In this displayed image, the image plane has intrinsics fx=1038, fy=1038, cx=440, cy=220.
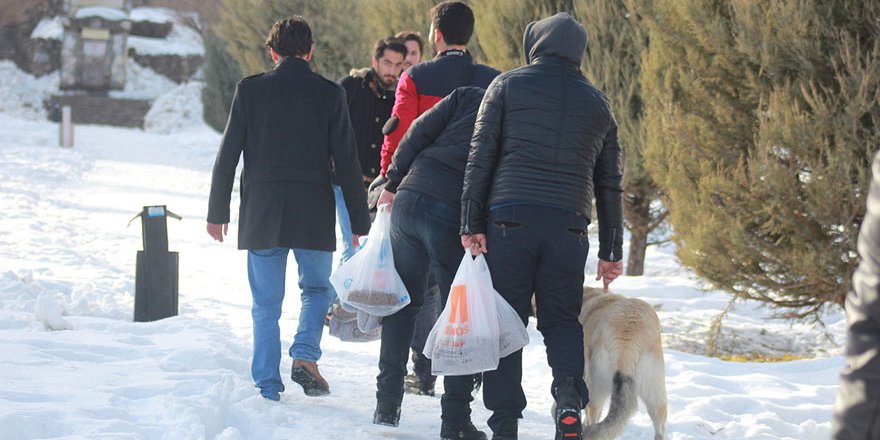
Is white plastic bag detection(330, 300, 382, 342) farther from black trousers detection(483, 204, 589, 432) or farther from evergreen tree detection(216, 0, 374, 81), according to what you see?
evergreen tree detection(216, 0, 374, 81)

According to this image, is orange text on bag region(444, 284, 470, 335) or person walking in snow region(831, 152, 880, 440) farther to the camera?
orange text on bag region(444, 284, 470, 335)

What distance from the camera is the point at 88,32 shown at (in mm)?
42062

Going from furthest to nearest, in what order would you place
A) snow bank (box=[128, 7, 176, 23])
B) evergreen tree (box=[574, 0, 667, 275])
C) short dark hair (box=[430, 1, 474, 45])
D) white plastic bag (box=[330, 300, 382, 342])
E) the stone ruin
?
1. snow bank (box=[128, 7, 176, 23])
2. the stone ruin
3. evergreen tree (box=[574, 0, 667, 275])
4. white plastic bag (box=[330, 300, 382, 342])
5. short dark hair (box=[430, 1, 474, 45])

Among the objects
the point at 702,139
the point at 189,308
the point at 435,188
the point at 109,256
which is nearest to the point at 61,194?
the point at 109,256

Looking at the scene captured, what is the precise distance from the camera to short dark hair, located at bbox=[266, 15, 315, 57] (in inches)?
207

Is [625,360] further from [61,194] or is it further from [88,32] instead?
[88,32]

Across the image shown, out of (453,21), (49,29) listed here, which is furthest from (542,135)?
(49,29)

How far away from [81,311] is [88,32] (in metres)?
37.4

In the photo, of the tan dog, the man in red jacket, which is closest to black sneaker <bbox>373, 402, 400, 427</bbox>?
the tan dog

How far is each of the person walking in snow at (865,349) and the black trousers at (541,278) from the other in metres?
2.68

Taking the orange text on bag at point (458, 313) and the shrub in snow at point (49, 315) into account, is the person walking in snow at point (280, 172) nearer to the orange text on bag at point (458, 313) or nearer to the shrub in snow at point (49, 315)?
the orange text on bag at point (458, 313)

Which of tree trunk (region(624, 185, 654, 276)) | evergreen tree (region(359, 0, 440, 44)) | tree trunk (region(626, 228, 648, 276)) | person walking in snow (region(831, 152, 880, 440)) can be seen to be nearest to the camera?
person walking in snow (region(831, 152, 880, 440))

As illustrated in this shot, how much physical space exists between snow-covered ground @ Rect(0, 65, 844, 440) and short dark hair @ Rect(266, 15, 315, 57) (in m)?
1.69

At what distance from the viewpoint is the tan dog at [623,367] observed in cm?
440
